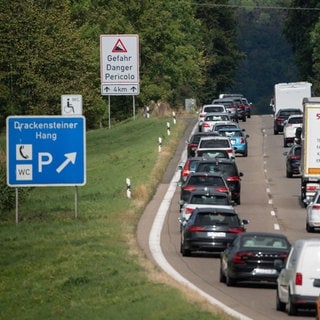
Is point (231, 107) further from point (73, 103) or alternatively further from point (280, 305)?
point (280, 305)

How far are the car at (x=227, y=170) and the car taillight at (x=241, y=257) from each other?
20.5m

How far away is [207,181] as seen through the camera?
49.2 meters

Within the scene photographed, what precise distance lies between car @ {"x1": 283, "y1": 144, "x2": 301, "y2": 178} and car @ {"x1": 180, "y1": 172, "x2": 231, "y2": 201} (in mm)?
11491

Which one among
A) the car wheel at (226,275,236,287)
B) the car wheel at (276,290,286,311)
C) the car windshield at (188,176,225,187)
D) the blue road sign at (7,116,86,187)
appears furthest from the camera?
the car windshield at (188,176,225,187)

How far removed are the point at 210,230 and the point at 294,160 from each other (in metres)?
23.4

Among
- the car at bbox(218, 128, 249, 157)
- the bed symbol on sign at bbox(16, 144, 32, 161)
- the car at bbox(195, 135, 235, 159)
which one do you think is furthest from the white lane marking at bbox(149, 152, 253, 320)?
the car at bbox(218, 128, 249, 157)

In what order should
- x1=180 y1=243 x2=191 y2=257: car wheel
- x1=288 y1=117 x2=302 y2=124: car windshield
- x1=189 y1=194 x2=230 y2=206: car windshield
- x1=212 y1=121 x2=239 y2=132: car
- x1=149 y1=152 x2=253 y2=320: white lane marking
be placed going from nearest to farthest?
x1=149 y1=152 x2=253 y2=320: white lane marking < x1=180 y1=243 x2=191 y2=257: car wheel < x1=189 y1=194 x2=230 y2=206: car windshield < x1=212 y1=121 x2=239 y2=132: car < x1=288 y1=117 x2=302 y2=124: car windshield

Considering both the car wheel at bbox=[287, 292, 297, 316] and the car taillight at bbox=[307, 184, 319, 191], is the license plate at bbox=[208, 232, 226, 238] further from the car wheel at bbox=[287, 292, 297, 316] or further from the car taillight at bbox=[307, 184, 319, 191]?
the car taillight at bbox=[307, 184, 319, 191]

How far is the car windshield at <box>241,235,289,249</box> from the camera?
32222 millimetres

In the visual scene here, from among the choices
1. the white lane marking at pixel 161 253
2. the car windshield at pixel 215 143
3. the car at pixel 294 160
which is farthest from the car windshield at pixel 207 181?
the car windshield at pixel 215 143

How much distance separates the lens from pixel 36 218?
46250mm

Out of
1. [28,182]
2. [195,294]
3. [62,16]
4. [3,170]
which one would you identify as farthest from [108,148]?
[195,294]

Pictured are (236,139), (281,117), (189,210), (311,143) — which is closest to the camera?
(189,210)

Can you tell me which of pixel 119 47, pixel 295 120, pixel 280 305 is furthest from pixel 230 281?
pixel 295 120
